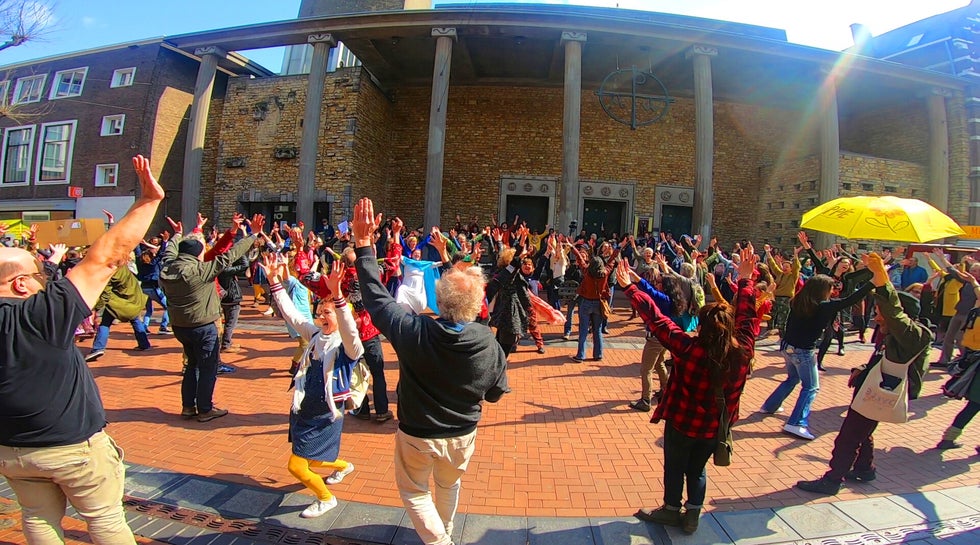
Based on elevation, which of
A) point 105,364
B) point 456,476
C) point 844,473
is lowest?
point 105,364

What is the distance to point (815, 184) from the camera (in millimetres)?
16906

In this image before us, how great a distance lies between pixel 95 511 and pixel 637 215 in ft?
63.8

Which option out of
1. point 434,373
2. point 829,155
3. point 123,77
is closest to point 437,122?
point 434,373

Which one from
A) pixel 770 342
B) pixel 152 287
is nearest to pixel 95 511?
pixel 152 287

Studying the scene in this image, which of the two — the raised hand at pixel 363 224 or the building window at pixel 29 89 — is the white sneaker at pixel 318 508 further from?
the building window at pixel 29 89

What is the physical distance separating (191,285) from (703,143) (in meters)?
15.3

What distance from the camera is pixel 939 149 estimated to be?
682 inches

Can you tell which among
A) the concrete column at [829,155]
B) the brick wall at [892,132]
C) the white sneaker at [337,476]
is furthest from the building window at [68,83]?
the brick wall at [892,132]

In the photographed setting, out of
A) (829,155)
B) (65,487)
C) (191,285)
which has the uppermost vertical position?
(829,155)

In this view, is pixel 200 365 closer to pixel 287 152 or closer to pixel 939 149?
pixel 287 152

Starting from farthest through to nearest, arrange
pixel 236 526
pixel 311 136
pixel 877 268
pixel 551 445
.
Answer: pixel 311 136, pixel 551 445, pixel 877 268, pixel 236 526

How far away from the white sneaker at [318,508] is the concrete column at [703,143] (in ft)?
47.1

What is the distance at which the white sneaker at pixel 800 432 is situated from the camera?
430cm

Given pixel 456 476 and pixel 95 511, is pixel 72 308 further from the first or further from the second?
pixel 456 476
